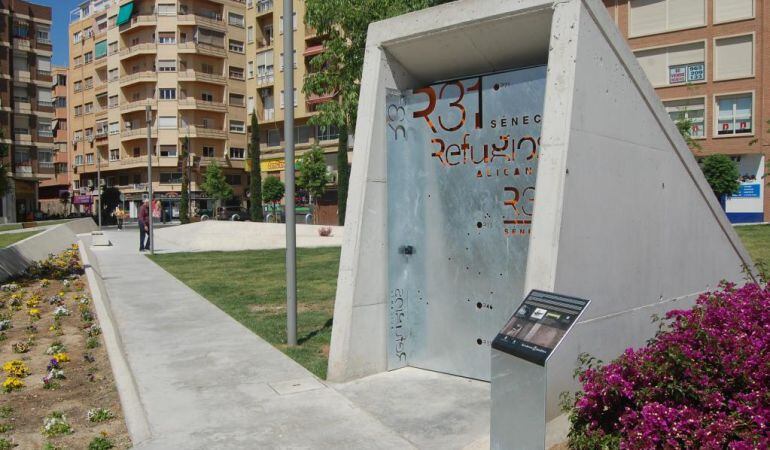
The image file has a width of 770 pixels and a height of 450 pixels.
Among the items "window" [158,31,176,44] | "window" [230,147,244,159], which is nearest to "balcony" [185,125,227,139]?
"window" [230,147,244,159]

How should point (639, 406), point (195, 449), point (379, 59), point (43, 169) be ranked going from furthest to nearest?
1. point (43, 169)
2. point (379, 59)
3. point (195, 449)
4. point (639, 406)

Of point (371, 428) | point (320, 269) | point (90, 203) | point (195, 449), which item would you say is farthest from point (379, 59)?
point (90, 203)

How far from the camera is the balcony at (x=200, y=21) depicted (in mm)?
63562

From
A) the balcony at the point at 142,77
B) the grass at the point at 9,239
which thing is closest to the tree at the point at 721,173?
the grass at the point at 9,239

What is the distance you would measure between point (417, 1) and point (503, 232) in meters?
8.65

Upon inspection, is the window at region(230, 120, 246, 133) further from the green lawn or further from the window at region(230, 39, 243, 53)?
the green lawn

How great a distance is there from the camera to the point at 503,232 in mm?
5512

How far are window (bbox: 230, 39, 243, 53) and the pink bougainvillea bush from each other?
6850 cm

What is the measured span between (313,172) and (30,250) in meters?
32.2

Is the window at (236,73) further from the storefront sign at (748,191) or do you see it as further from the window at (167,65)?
the storefront sign at (748,191)

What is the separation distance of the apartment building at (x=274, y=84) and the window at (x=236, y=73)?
14.6 ft

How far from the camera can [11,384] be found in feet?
18.9

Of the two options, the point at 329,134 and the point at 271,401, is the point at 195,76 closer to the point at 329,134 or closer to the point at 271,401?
the point at 329,134

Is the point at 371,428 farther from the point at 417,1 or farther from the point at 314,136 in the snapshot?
the point at 314,136
